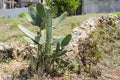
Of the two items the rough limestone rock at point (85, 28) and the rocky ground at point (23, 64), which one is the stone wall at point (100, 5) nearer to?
the rough limestone rock at point (85, 28)

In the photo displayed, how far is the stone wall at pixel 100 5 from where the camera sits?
27328 millimetres

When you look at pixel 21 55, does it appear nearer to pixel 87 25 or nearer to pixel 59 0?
pixel 87 25

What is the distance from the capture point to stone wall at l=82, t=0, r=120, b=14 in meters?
27.3

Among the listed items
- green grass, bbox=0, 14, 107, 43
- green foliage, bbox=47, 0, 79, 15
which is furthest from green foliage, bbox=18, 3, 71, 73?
green foliage, bbox=47, 0, 79, 15

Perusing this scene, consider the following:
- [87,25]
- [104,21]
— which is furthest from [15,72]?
[104,21]

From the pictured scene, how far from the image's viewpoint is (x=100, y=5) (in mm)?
27641

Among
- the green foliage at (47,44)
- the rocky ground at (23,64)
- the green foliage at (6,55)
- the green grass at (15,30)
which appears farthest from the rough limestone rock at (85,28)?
the green foliage at (6,55)

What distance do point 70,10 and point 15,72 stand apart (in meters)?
16.0

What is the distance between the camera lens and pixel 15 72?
701 centimetres

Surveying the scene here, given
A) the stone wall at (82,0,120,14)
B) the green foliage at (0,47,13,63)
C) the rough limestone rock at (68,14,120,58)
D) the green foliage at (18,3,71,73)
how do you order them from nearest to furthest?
the green foliage at (18,3,71,73) → the green foliage at (0,47,13,63) → the rough limestone rock at (68,14,120,58) → the stone wall at (82,0,120,14)

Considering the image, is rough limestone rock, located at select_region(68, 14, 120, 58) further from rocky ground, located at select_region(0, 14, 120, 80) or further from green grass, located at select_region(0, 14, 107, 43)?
green grass, located at select_region(0, 14, 107, 43)

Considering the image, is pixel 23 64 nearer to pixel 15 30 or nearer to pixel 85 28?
pixel 85 28

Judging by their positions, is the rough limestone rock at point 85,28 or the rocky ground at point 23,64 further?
the rough limestone rock at point 85,28

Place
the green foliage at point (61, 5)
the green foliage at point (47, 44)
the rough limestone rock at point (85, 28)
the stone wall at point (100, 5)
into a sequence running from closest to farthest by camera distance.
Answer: the green foliage at point (47, 44) → the rough limestone rock at point (85, 28) → the green foliage at point (61, 5) → the stone wall at point (100, 5)
